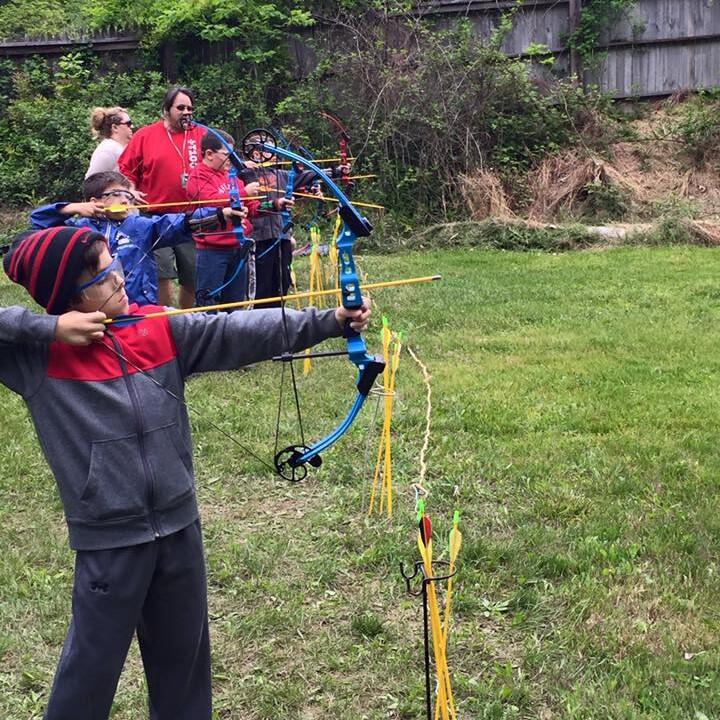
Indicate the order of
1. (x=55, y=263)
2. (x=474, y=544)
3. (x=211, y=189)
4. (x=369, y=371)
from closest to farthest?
(x=55, y=263) < (x=369, y=371) < (x=474, y=544) < (x=211, y=189)

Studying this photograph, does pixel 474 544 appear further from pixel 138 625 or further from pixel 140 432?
pixel 140 432

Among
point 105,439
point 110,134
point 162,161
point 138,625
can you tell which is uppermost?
point 110,134

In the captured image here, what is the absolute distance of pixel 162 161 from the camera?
542 centimetres

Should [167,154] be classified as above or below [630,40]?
below

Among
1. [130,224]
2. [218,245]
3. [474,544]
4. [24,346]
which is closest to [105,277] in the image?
[24,346]

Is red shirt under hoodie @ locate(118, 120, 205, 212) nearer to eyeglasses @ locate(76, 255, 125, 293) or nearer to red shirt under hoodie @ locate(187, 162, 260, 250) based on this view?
red shirt under hoodie @ locate(187, 162, 260, 250)

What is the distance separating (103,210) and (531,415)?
2.51 meters

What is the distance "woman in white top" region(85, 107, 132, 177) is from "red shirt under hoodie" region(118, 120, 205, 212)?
5cm

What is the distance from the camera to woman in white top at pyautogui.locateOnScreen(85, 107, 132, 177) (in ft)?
17.7

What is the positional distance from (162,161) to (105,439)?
3.71m

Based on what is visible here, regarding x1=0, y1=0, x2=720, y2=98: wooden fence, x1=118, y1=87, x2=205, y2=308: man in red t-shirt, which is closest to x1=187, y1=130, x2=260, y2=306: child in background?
x1=118, y1=87, x2=205, y2=308: man in red t-shirt

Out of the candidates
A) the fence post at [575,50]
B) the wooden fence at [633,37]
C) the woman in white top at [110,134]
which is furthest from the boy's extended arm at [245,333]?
the wooden fence at [633,37]

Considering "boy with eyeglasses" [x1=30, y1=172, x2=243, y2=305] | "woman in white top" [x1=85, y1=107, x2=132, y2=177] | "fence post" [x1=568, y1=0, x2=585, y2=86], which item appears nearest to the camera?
"boy with eyeglasses" [x1=30, y1=172, x2=243, y2=305]

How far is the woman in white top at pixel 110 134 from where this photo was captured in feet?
17.7
